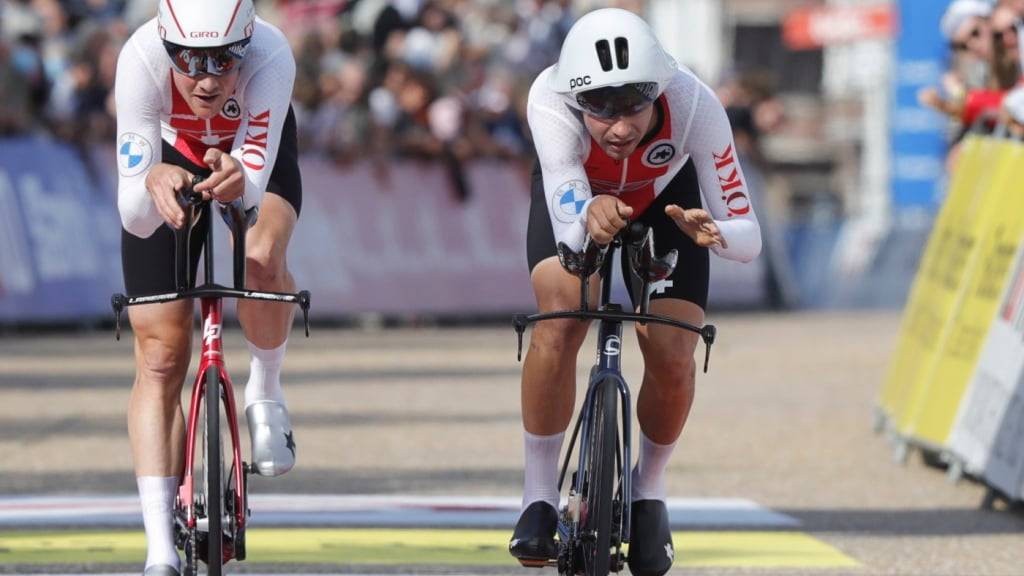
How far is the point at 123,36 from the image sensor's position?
20672 mm

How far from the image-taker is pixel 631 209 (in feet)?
20.2

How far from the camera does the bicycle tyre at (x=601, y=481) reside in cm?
632

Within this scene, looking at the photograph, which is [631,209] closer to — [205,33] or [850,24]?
[205,33]

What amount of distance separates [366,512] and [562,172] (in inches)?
116

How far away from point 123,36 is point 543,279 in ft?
48.0

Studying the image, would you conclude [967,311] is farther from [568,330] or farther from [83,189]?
[83,189]

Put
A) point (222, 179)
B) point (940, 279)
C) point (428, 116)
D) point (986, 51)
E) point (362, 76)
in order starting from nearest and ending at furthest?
point (222, 179), point (940, 279), point (986, 51), point (362, 76), point (428, 116)

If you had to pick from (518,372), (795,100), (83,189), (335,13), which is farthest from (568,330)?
(795,100)

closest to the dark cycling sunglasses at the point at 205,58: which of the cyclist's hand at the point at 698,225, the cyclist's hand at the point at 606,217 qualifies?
the cyclist's hand at the point at 606,217

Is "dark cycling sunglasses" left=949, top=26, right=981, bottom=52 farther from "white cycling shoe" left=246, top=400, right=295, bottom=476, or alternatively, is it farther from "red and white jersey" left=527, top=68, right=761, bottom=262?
"white cycling shoe" left=246, top=400, right=295, bottom=476

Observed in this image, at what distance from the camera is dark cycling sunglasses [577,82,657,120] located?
6250 mm

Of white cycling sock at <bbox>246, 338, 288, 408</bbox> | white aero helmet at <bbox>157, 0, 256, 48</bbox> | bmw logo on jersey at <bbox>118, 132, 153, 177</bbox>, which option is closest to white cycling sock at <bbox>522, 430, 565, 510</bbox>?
white cycling sock at <bbox>246, 338, 288, 408</bbox>

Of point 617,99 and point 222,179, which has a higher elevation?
point 617,99

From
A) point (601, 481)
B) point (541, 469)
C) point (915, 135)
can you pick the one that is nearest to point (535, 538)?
point (541, 469)
